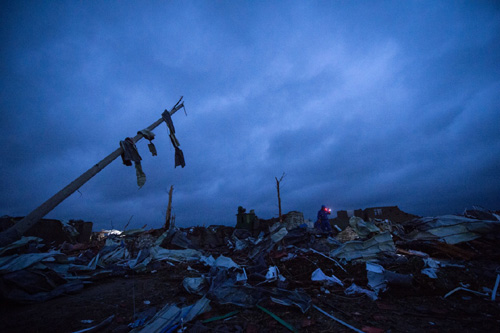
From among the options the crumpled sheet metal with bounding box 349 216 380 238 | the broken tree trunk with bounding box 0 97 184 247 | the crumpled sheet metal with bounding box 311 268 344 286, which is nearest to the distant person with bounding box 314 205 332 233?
the crumpled sheet metal with bounding box 349 216 380 238

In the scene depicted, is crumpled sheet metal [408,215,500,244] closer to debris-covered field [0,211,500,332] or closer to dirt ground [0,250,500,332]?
debris-covered field [0,211,500,332]

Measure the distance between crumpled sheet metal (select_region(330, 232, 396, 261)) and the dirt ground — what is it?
59.6 inches

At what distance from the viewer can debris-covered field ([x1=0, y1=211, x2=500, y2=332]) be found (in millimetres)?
3160

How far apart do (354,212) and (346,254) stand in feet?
53.0

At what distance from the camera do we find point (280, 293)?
3.87 m

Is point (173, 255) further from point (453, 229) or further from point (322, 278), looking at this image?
point (453, 229)

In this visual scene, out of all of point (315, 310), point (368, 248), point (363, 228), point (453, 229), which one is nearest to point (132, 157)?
point (315, 310)

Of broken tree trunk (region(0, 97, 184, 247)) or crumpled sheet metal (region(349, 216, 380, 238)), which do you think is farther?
crumpled sheet metal (region(349, 216, 380, 238))

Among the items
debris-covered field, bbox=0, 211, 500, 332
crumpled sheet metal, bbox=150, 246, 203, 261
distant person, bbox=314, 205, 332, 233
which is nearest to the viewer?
debris-covered field, bbox=0, 211, 500, 332

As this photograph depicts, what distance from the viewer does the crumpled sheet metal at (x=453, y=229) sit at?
277 inches

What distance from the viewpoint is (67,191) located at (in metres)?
5.32

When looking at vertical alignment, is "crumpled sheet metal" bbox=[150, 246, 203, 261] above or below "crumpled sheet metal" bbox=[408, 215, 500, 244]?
below

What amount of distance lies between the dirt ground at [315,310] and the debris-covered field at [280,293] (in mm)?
19

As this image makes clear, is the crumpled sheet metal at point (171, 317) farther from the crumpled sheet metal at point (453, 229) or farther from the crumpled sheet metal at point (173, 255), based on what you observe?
the crumpled sheet metal at point (453, 229)
